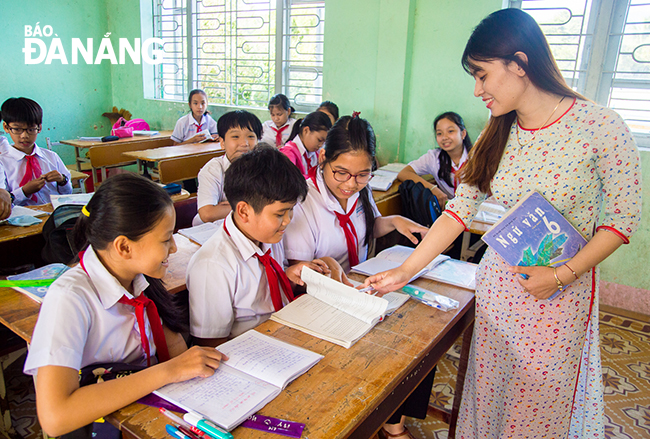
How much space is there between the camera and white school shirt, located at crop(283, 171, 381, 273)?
1.68 metres

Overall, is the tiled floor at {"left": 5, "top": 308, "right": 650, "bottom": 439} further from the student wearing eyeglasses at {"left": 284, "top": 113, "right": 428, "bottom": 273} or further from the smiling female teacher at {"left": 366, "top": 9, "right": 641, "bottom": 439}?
the student wearing eyeglasses at {"left": 284, "top": 113, "right": 428, "bottom": 273}

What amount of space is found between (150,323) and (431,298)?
2.66 feet

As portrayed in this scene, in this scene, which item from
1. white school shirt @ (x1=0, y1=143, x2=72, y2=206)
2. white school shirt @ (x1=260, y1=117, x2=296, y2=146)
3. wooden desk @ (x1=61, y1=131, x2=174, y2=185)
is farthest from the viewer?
white school shirt @ (x1=260, y1=117, x2=296, y2=146)

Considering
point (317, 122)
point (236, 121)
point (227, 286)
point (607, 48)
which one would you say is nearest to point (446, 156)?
point (317, 122)

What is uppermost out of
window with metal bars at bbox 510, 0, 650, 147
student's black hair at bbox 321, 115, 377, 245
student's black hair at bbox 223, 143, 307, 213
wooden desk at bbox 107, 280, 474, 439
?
window with metal bars at bbox 510, 0, 650, 147

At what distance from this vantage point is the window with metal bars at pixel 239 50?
4.85m

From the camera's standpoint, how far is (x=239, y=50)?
5.39 metres

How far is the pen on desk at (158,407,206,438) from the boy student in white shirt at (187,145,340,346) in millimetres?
425

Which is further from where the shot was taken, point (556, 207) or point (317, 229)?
point (317, 229)

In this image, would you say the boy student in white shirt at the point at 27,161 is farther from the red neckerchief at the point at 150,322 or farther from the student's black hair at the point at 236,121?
the red neckerchief at the point at 150,322

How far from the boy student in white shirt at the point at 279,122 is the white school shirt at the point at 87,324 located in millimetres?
3569

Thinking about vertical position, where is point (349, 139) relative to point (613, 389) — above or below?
above

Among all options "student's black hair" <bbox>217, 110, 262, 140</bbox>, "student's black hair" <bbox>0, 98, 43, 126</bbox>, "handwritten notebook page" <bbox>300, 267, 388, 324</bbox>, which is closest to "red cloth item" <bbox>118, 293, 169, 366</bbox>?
"handwritten notebook page" <bbox>300, 267, 388, 324</bbox>

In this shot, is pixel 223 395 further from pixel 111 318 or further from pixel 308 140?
pixel 308 140
